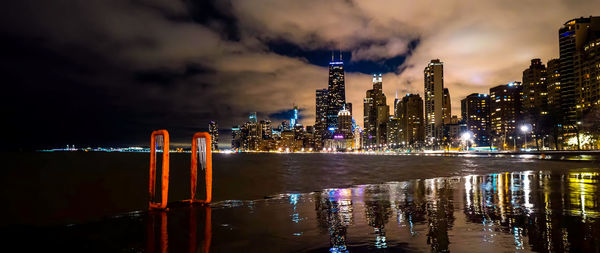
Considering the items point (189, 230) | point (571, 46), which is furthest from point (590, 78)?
point (189, 230)

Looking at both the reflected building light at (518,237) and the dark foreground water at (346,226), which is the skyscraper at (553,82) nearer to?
the dark foreground water at (346,226)

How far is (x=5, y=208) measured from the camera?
1797 cm

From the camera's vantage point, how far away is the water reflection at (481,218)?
8.13 m

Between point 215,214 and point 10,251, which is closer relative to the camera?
point 10,251

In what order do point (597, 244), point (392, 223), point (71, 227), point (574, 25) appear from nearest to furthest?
point (597, 244) → point (392, 223) → point (71, 227) → point (574, 25)

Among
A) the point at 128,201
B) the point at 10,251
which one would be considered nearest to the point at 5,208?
the point at 128,201

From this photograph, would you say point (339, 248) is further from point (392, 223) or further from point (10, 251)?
point (10, 251)

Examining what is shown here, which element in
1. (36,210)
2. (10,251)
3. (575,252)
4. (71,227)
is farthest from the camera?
(36,210)

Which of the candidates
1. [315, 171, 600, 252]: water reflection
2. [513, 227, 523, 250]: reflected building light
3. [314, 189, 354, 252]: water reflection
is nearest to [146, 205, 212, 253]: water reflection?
[314, 189, 354, 252]: water reflection

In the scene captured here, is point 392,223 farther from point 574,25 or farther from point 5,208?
point 574,25

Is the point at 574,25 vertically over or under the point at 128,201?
over

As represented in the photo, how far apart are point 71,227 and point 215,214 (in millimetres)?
4627

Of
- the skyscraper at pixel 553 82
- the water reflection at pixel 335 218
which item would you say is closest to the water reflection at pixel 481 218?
the water reflection at pixel 335 218

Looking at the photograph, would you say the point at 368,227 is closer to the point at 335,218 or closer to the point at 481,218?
the point at 335,218
